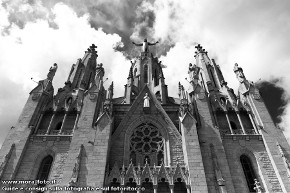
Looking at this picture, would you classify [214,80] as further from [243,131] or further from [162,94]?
[243,131]

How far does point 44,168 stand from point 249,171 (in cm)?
1637

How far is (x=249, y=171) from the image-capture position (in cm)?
1836

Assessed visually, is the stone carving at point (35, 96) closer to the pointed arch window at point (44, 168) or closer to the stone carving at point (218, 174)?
the pointed arch window at point (44, 168)

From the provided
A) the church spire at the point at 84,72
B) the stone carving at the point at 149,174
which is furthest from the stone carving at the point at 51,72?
the stone carving at the point at 149,174

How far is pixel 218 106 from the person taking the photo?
23359 millimetres

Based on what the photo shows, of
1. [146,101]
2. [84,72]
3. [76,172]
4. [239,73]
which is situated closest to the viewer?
[76,172]

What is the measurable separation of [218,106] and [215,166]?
8.02 m

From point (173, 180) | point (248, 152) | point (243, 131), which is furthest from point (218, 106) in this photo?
point (173, 180)

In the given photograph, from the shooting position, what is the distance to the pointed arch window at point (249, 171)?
17550 millimetres

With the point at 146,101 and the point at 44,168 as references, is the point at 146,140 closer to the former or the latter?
the point at 146,101

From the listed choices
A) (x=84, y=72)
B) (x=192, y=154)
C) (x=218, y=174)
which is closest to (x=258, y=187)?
(x=218, y=174)

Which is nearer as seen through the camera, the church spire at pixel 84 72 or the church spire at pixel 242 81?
the church spire at pixel 242 81

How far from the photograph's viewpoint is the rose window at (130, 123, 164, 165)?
1834 centimetres

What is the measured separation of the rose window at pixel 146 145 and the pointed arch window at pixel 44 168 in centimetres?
670
